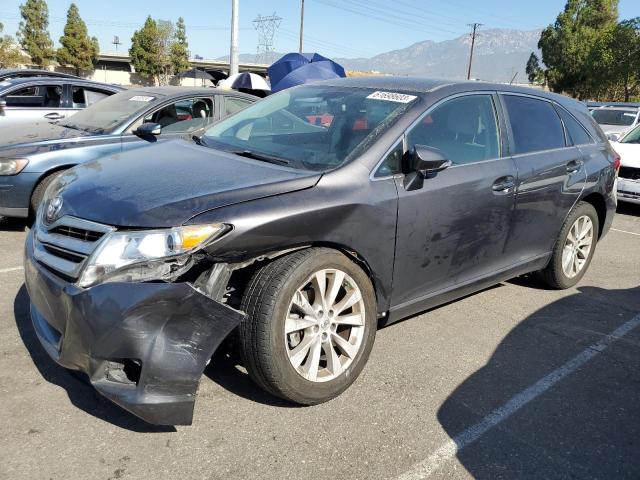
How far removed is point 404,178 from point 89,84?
24.3 ft

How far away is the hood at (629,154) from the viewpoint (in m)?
8.83

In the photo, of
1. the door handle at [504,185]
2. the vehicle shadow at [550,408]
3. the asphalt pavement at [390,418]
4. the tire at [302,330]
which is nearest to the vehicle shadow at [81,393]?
the asphalt pavement at [390,418]

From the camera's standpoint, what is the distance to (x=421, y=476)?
2502 millimetres

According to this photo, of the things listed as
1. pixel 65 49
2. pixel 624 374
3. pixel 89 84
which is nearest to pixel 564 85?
pixel 89 84

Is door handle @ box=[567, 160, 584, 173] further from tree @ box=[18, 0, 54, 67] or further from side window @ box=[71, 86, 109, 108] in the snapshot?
tree @ box=[18, 0, 54, 67]

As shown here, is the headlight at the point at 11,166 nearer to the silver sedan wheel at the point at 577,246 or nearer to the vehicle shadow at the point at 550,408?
the vehicle shadow at the point at 550,408

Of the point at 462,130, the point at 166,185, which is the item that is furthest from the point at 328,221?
the point at 462,130

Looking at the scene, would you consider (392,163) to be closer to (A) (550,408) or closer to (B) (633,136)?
(A) (550,408)

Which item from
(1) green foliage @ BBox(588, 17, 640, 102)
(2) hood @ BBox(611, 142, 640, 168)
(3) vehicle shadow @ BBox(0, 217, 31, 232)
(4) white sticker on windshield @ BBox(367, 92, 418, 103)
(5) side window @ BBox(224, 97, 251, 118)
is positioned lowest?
(3) vehicle shadow @ BBox(0, 217, 31, 232)

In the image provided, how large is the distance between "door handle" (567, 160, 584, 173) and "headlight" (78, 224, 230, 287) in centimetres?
312

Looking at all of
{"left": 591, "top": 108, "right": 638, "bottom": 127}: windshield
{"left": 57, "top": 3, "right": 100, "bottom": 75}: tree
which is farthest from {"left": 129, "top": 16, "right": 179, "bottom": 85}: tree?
{"left": 591, "top": 108, "right": 638, "bottom": 127}: windshield

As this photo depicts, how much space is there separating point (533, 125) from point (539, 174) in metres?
0.42

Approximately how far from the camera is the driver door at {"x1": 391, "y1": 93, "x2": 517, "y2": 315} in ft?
10.8

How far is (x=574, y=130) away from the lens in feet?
15.4
